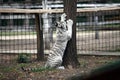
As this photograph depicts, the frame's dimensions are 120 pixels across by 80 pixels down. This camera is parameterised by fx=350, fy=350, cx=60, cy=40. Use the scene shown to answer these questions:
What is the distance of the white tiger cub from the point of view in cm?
713

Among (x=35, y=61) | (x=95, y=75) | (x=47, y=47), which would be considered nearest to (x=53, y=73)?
(x=35, y=61)

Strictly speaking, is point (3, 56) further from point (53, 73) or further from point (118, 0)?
point (118, 0)

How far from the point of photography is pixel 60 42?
7.23 meters

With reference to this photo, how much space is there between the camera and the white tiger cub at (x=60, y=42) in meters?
7.13

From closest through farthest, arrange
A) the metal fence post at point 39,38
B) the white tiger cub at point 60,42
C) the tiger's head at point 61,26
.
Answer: the white tiger cub at point 60,42, the tiger's head at point 61,26, the metal fence post at point 39,38

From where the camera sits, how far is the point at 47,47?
1080 centimetres

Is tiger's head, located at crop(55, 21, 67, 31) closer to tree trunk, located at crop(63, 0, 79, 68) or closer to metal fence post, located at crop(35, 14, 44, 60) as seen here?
tree trunk, located at crop(63, 0, 79, 68)

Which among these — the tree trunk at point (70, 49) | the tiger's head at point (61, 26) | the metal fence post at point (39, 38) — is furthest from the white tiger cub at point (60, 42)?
the metal fence post at point (39, 38)

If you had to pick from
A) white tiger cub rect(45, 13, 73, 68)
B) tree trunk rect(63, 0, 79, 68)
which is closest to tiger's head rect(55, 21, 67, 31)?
white tiger cub rect(45, 13, 73, 68)

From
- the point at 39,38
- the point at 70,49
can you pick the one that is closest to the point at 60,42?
the point at 70,49

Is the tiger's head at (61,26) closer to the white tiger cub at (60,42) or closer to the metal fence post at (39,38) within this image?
the white tiger cub at (60,42)

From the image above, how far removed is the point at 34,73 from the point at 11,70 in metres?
0.61

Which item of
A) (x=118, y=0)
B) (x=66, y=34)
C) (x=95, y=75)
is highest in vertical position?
(x=95, y=75)

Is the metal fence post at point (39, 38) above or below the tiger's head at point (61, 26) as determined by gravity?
below
